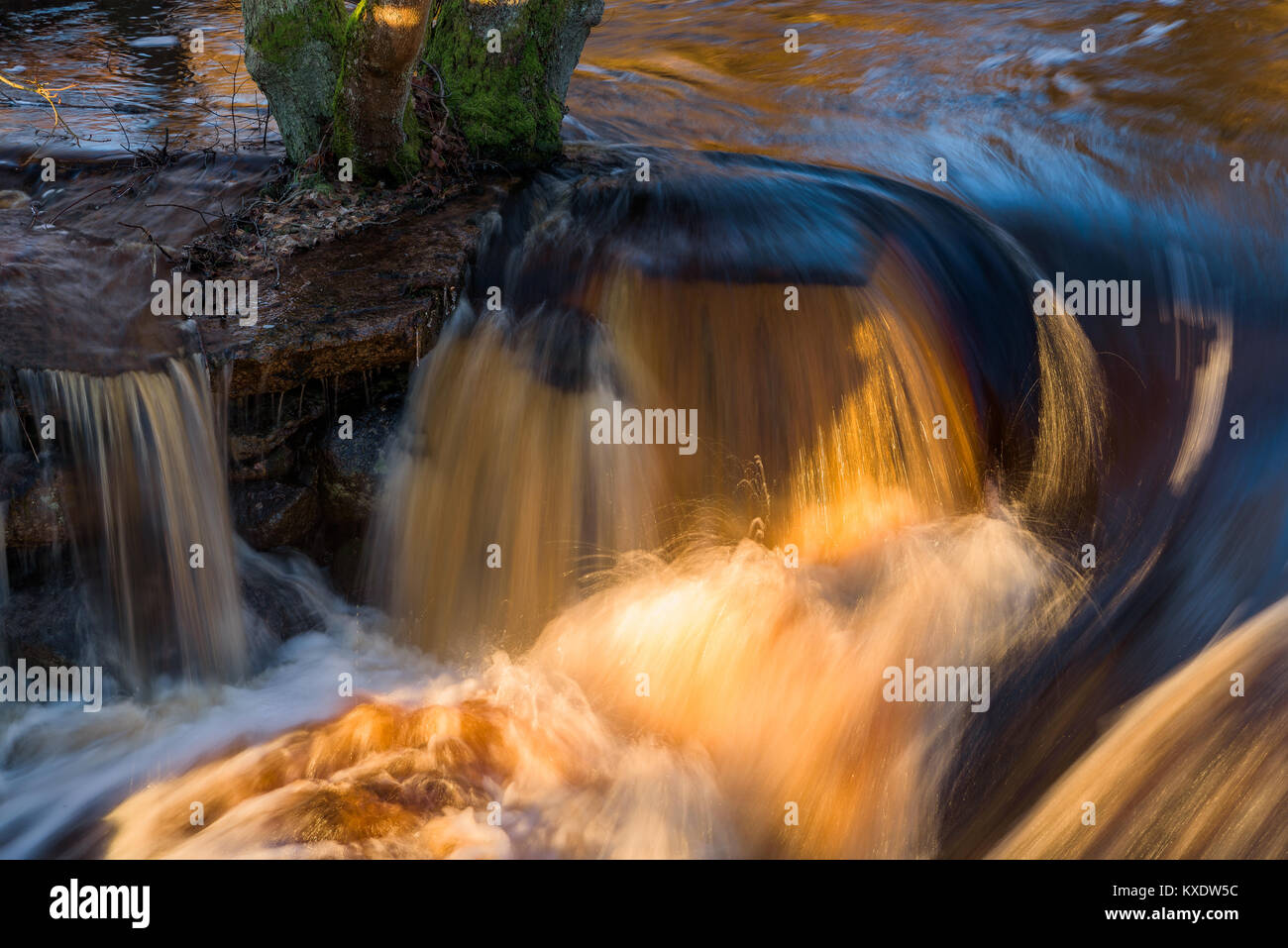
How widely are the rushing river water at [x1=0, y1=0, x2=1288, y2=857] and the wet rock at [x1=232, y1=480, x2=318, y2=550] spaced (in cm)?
11

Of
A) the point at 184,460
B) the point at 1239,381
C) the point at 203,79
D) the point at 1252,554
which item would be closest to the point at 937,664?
the point at 1252,554

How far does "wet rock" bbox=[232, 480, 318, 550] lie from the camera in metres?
4.93

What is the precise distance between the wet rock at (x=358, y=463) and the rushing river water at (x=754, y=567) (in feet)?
0.28

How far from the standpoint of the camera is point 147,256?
210 inches

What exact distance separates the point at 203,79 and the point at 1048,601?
6.77m

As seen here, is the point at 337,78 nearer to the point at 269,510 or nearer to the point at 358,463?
the point at 358,463

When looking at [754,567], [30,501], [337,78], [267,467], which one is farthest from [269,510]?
[337,78]

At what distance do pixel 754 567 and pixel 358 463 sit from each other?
6.11ft

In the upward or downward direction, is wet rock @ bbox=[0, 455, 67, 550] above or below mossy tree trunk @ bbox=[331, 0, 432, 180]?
below

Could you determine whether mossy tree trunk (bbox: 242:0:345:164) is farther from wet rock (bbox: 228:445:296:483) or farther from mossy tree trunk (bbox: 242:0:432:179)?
wet rock (bbox: 228:445:296:483)

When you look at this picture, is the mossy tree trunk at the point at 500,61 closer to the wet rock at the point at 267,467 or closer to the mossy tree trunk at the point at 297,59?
the mossy tree trunk at the point at 297,59

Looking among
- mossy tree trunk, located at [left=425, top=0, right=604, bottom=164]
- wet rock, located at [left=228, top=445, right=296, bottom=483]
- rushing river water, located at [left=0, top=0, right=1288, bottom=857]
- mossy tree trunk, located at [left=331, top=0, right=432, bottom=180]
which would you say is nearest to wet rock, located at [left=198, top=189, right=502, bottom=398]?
rushing river water, located at [left=0, top=0, right=1288, bottom=857]
